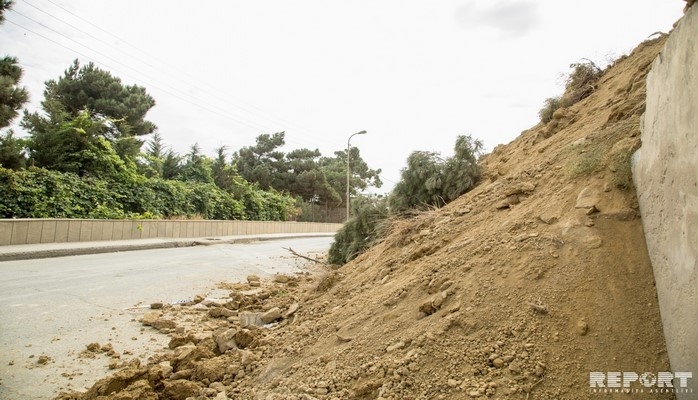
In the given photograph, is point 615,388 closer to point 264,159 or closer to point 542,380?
point 542,380

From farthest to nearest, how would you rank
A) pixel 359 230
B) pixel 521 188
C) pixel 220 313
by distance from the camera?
pixel 359 230
pixel 220 313
pixel 521 188

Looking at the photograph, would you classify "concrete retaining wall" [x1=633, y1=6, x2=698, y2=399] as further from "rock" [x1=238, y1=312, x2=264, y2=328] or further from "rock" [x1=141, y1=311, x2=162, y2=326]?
"rock" [x1=141, y1=311, x2=162, y2=326]

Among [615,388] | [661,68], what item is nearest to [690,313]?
[615,388]

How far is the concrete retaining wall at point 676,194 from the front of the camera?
169 centimetres

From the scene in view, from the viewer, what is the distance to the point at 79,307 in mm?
4777

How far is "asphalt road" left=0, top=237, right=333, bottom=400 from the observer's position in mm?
2934

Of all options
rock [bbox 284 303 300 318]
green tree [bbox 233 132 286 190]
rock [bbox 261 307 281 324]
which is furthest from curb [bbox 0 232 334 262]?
green tree [bbox 233 132 286 190]

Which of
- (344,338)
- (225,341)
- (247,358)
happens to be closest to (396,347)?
(344,338)

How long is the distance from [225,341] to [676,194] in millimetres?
3263

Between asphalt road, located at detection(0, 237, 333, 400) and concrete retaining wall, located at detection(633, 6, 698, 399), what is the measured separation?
3.60 meters

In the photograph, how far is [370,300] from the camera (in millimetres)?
3242

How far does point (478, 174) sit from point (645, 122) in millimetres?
3497

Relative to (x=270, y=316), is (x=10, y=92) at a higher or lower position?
higher

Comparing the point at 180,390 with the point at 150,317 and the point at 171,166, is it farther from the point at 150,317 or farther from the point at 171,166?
the point at 171,166
